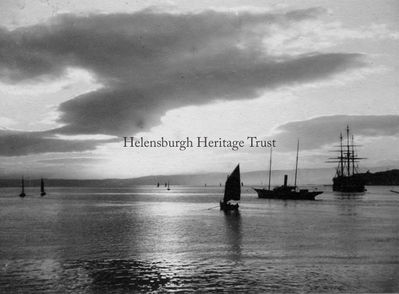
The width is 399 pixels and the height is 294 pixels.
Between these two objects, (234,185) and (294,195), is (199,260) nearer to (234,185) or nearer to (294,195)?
(234,185)

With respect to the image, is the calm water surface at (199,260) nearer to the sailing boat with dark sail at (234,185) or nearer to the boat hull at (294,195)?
the sailing boat with dark sail at (234,185)

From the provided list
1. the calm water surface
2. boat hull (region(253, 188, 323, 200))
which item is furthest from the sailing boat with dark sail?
boat hull (region(253, 188, 323, 200))

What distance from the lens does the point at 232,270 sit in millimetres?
24094

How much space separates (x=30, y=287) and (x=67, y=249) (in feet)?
37.5

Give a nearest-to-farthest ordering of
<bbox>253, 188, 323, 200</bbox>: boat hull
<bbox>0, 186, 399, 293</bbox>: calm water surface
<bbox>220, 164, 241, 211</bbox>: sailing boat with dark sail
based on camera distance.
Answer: <bbox>0, 186, 399, 293</bbox>: calm water surface → <bbox>220, 164, 241, 211</bbox>: sailing boat with dark sail → <bbox>253, 188, 323, 200</bbox>: boat hull

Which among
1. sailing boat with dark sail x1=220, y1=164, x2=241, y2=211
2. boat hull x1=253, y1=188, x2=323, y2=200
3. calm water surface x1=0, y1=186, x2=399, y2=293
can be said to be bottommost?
boat hull x1=253, y1=188, x2=323, y2=200

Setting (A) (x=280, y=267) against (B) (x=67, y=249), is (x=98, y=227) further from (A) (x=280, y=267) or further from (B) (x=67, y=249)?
(A) (x=280, y=267)

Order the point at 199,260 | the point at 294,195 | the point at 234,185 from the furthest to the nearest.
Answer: the point at 294,195, the point at 234,185, the point at 199,260

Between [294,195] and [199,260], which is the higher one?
[199,260]

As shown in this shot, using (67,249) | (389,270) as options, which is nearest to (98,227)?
(67,249)

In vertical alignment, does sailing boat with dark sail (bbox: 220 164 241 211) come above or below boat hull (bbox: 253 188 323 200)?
above

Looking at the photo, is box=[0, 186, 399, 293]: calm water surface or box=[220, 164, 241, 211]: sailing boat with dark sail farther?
box=[220, 164, 241, 211]: sailing boat with dark sail

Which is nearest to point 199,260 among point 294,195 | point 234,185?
point 234,185

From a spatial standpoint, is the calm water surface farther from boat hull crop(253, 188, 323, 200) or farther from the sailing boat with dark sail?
boat hull crop(253, 188, 323, 200)
